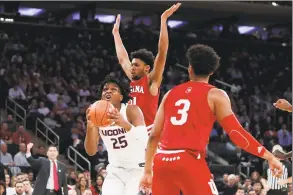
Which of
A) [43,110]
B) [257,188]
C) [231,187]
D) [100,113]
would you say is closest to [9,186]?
[231,187]

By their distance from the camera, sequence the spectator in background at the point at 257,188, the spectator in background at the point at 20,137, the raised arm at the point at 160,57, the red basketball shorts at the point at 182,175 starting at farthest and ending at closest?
the spectator in background at the point at 20,137 < the spectator in background at the point at 257,188 < the raised arm at the point at 160,57 < the red basketball shorts at the point at 182,175

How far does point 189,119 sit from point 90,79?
18.8m

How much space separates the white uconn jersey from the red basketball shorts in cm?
166

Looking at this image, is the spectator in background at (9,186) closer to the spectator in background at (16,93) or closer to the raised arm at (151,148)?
the spectator in background at (16,93)

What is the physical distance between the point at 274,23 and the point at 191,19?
406 centimetres

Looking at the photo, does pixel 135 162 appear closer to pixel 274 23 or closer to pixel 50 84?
pixel 50 84

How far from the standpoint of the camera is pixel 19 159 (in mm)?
17391

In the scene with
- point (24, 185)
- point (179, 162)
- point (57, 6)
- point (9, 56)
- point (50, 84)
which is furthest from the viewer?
point (57, 6)

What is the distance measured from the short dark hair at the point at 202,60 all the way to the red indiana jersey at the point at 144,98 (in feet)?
9.07

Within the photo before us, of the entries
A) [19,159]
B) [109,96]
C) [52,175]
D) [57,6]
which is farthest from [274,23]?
[109,96]

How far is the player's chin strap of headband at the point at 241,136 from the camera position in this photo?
625 cm

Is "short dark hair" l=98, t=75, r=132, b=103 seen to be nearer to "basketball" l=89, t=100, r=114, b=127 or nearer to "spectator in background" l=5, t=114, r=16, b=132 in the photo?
"basketball" l=89, t=100, r=114, b=127

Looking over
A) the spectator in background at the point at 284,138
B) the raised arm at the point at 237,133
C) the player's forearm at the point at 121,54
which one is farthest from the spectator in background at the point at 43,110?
the raised arm at the point at 237,133

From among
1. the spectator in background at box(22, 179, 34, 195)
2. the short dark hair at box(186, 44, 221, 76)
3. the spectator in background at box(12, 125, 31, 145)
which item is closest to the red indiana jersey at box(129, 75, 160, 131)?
the short dark hair at box(186, 44, 221, 76)
